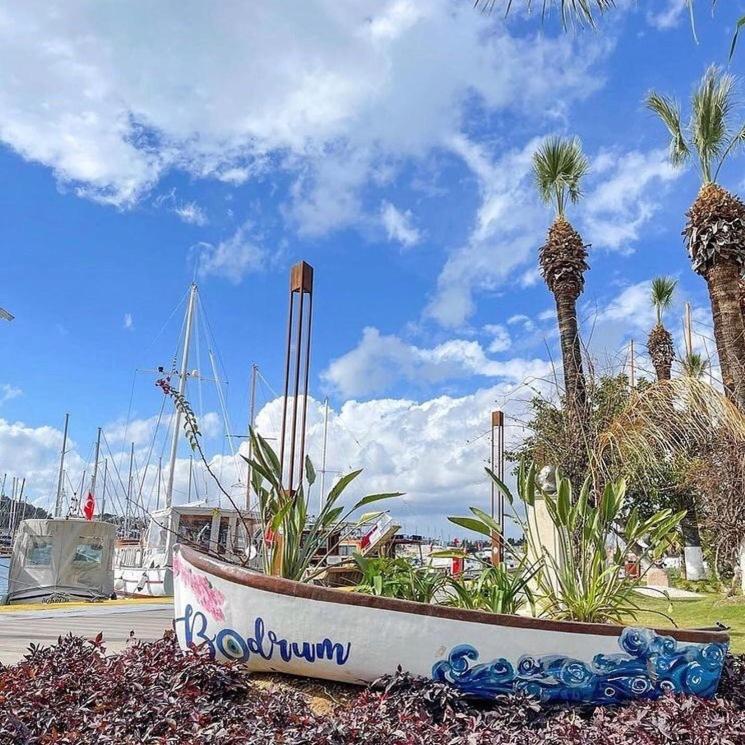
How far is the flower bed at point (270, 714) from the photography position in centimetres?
363

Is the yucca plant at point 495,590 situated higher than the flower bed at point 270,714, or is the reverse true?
the yucca plant at point 495,590

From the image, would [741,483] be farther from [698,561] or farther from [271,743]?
[271,743]

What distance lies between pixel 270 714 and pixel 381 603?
889 mm

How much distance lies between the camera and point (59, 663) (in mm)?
4961

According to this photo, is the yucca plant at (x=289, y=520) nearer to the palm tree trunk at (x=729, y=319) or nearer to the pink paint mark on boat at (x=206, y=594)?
the pink paint mark on boat at (x=206, y=594)

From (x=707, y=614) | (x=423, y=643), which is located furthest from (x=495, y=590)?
(x=707, y=614)

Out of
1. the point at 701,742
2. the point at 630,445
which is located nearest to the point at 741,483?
the point at 630,445

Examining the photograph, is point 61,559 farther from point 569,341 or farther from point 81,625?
point 569,341

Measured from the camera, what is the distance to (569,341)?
1773cm

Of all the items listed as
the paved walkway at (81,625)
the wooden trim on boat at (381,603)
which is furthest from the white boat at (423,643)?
the paved walkway at (81,625)

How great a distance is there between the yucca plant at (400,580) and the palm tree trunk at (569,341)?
10.3 metres

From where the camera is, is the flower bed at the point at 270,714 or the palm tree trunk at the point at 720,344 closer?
the flower bed at the point at 270,714

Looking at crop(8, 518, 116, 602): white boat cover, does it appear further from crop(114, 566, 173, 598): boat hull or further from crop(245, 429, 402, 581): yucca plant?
crop(245, 429, 402, 581): yucca plant

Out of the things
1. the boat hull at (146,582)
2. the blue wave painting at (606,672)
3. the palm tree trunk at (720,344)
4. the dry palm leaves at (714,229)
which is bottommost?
the blue wave painting at (606,672)
